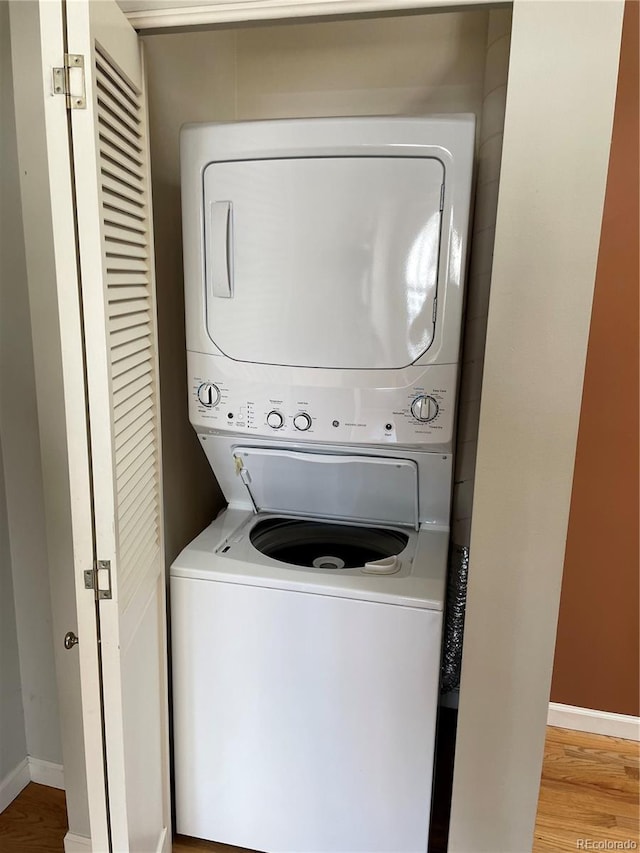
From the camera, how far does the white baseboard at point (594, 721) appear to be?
219cm

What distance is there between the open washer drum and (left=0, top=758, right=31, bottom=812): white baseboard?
1007 mm

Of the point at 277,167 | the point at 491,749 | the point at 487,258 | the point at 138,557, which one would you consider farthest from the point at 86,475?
the point at 487,258

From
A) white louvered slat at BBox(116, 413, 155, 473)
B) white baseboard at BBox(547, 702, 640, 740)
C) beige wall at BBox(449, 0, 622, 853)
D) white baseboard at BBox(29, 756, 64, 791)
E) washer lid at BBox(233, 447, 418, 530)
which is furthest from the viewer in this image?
white baseboard at BBox(547, 702, 640, 740)

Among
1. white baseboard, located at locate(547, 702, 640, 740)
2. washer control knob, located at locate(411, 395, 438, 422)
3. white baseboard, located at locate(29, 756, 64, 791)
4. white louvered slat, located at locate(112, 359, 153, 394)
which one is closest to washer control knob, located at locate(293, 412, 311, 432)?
washer control knob, located at locate(411, 395, 438, 422)

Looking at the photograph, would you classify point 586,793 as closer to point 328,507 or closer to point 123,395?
point 328,507

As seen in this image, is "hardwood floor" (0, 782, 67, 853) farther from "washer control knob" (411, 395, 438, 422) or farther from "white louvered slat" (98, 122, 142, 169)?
"white louvered slat" (98, 122, 142, 169)

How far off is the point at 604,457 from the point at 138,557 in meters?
1.49

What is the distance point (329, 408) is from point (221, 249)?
0.46m

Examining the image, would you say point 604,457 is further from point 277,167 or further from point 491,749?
point 277,167

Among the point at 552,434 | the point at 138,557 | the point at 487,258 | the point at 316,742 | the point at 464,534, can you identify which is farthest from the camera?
the point at 464,534

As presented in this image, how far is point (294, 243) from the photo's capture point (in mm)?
1445

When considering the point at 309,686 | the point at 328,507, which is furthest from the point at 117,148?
the point at 309,686

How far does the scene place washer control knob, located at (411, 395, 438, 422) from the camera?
1.46m

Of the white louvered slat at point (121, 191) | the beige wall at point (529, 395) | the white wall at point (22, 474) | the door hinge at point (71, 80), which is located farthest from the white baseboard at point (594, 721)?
the door hinge at point (71, 80)
